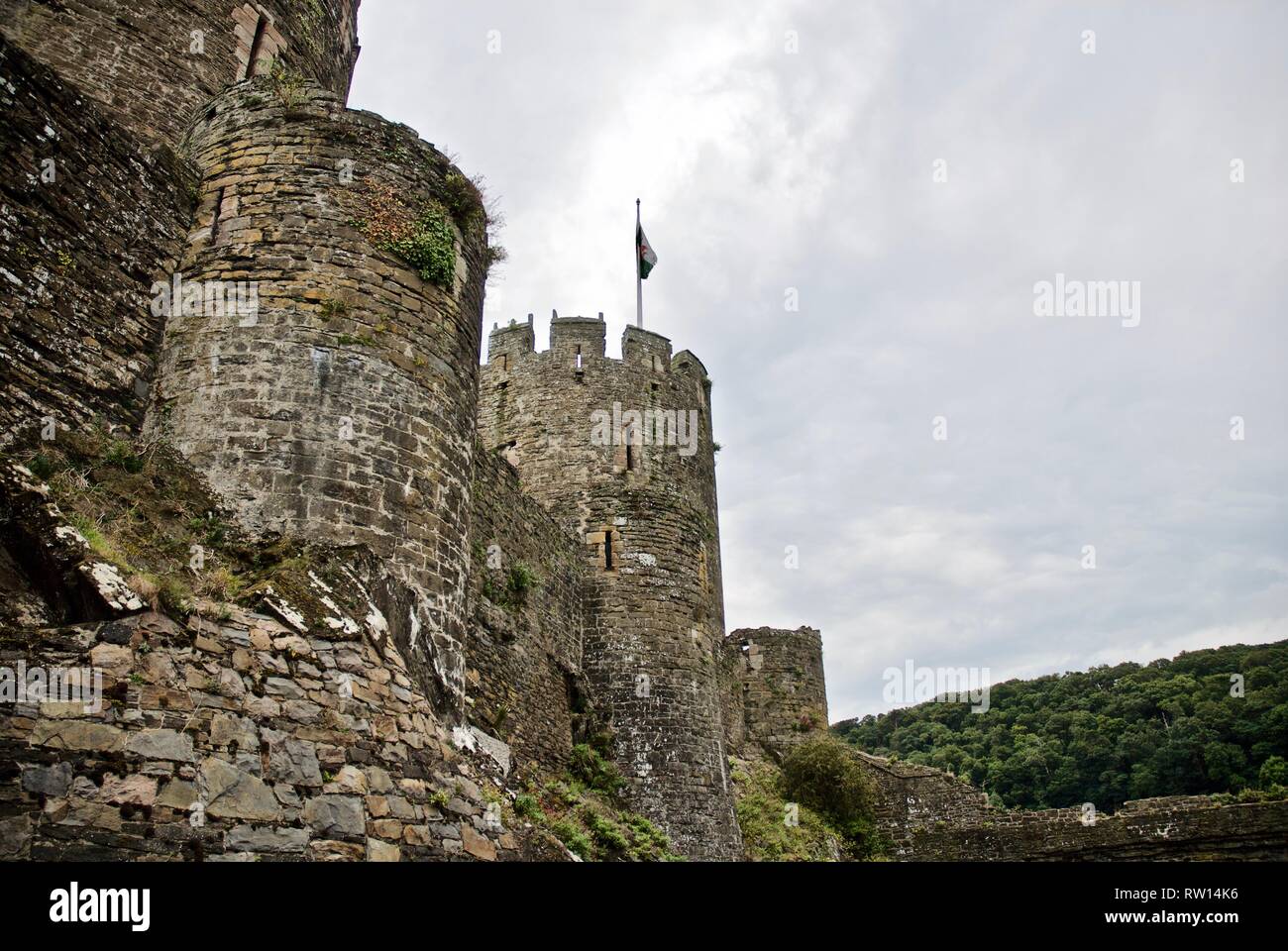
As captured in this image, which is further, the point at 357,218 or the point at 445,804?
the point at 357,218

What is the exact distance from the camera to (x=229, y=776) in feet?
14.4

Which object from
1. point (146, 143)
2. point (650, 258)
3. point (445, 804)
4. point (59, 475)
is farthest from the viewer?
point (650, 258)

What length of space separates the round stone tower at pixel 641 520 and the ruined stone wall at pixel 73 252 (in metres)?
10.5

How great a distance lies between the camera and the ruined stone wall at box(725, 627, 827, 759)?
2614cm

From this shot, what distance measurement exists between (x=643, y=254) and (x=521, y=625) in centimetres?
1354

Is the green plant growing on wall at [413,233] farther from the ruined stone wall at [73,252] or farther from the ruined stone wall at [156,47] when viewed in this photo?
the ruined stone wall at [156,47]

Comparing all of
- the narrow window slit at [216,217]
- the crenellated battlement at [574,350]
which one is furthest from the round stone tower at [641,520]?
the narrow window slit at [216,217]

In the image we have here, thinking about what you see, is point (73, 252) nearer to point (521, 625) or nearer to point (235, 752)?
point (235, 752)

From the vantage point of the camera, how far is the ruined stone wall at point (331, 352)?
A: 8.34 meters

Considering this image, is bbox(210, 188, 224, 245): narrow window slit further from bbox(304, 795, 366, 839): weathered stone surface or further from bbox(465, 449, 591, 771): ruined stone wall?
bbox(304, 795, 366, 839): weathered stone surface
